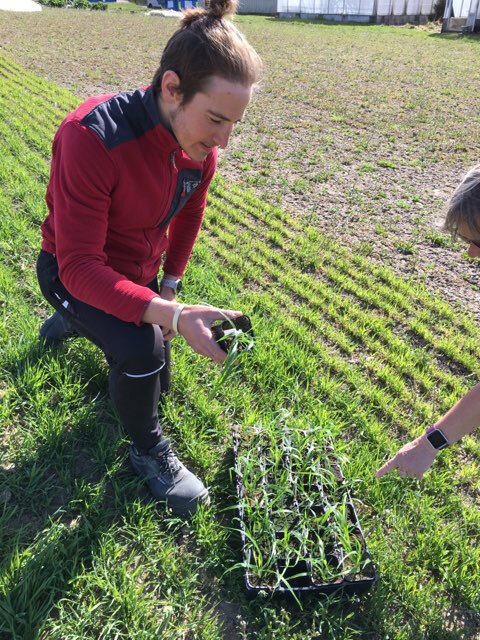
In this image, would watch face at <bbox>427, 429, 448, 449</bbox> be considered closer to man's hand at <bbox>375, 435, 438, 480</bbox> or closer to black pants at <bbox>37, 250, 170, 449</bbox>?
man's hand at <bbox>375, 435, 438, 480</bbox>

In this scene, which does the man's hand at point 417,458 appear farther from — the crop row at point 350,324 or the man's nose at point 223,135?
the man's nose at point 223,135

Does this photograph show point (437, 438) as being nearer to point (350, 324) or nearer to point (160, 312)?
point (160, 312)

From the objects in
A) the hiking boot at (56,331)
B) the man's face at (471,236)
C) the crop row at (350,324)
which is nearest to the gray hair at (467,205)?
the man's face at (471,236)

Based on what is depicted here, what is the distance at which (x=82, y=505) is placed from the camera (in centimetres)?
217

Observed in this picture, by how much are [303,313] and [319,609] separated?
2071mm

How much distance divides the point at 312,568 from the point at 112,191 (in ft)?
5.52

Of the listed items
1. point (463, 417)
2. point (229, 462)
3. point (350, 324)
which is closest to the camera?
point (463, 417)

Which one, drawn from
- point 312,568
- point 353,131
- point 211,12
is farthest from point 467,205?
point 353,131

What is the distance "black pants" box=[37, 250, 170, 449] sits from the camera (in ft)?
6.55

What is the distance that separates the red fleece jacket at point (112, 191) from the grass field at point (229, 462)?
0.82 m

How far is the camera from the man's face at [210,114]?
182cm

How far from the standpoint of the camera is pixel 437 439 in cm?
199

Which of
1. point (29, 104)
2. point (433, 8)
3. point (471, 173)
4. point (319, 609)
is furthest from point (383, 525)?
point (433, 8)

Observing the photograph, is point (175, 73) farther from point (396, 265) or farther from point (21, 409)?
point (396, 265)
